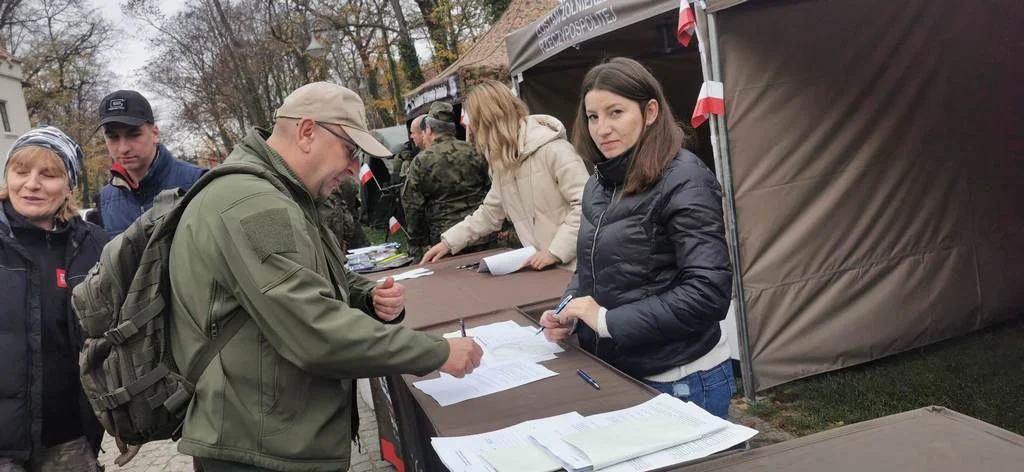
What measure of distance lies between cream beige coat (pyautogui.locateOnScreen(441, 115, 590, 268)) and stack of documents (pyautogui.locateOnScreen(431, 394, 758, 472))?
1538 millimetres

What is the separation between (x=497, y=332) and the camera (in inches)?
82.5

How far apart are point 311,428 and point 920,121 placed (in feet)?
13.7

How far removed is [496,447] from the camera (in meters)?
1.30

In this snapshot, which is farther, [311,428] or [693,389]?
[693,389]

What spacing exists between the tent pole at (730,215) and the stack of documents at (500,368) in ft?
6.01

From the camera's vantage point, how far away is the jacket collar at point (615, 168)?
68.9 inches

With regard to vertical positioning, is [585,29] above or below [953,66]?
above

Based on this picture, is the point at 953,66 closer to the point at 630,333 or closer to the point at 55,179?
the point at 630,333

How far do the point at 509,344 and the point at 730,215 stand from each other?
2.06 meters

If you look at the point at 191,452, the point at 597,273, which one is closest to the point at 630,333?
the point at 597,273

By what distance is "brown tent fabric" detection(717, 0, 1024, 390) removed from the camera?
12.0 feet

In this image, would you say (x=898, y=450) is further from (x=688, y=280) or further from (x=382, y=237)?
(x=382, y=237)

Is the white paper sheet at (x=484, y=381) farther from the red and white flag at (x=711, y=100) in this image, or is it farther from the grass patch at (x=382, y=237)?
the grass patch at (x=382, y=237)

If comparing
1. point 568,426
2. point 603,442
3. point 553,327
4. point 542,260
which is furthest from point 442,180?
point 603,442
